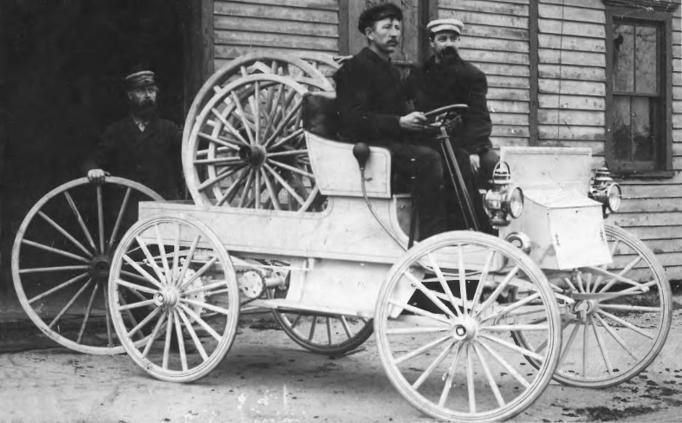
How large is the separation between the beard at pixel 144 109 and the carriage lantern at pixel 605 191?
10.8ft

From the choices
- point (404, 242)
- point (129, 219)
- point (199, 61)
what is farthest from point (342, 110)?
point (199, 61)

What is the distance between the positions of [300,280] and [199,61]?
3128 mm

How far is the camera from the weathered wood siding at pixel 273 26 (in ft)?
28.0

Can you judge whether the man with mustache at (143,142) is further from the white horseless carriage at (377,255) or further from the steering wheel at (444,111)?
the steering wheel at (444,111)

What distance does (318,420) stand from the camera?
17.4ft

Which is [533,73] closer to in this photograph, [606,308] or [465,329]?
[606,308]

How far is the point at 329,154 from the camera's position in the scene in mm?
5688

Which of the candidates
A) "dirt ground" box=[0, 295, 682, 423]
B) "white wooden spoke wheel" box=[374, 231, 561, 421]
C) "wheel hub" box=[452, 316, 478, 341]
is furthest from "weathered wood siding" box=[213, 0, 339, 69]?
"wheel hub" box=[452, 316, 478, 341]

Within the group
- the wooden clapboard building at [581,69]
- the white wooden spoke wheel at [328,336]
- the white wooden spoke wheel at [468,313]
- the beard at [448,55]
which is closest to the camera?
the white wooden spoke wheel at [468,313]

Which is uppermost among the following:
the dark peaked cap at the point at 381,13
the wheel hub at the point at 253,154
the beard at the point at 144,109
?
the dark peaked cap at the point at 381,13

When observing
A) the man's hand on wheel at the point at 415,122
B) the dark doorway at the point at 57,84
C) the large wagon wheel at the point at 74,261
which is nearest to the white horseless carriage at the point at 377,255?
the large wagon wheel at the point at 74,261

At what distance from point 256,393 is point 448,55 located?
2.46 meters

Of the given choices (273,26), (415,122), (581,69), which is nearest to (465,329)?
(415,122)

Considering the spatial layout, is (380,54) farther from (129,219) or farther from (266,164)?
(129,219)
